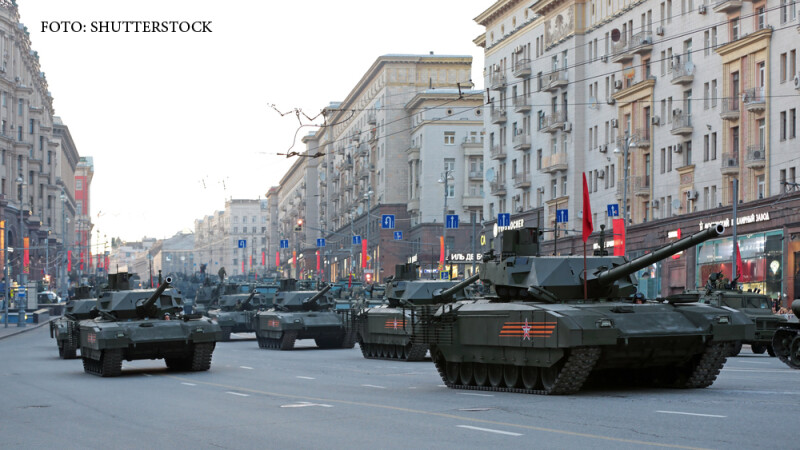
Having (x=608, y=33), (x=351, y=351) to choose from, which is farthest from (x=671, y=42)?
(x=351, y=351)

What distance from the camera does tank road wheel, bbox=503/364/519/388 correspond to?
62.8 feet

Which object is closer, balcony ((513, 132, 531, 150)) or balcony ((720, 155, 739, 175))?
balcony ((720, 155, 739, 175))

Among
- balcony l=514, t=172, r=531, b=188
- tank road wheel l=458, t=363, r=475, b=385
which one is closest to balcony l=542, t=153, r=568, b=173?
balcony l=514, t=172, r=531, b=188

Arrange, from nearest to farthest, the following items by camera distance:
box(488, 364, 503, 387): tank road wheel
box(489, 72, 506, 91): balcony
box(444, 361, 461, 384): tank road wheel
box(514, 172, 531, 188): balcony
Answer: box(488, 364, 503, 387): tank road wheel < box(444, 361, 461, 384): tank road wheel < box(514, 172, 531, 188): balcony < box(489, 72, 506, 91): balcony

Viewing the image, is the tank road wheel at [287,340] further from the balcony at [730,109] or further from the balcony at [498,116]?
the balcony at [498,116]

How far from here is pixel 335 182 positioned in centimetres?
13062

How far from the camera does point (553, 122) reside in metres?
69.2

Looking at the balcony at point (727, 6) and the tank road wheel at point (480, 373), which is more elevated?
the balcony at point (727, 6)

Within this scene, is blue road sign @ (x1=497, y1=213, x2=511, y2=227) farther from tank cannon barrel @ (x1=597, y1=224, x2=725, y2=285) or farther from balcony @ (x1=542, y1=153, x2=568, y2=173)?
tank cannon barrel @ (x1=597, y1=224, x2=725, y2=285)

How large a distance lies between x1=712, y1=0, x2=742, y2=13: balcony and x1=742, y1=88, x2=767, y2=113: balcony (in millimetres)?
3648

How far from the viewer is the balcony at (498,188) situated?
79312mm

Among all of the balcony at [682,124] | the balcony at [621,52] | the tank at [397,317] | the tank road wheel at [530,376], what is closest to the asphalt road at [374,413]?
the tank road wheel at [530,376]

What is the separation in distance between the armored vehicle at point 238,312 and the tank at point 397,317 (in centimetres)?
1498

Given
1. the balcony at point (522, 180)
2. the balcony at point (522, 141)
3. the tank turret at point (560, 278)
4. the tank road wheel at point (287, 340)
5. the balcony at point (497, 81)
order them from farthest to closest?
the balcony at point (497, 81), the balcony at point (522, 180), the balcony at point (522, 141), the tank road wheel at point (287, 340), the tank turret at point (560, 278)
